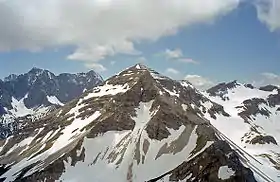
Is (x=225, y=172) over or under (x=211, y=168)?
under

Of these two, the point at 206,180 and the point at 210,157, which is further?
the point at 210,157

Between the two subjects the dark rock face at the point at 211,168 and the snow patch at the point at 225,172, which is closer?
the snow patch at the point at 225,172

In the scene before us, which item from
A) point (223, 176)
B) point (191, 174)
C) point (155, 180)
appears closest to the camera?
point (223, 176)

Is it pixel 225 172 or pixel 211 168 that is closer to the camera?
pixel 225 172

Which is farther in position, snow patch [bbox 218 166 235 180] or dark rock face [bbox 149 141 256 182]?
dark rock face [bbox 149 141 256 182]

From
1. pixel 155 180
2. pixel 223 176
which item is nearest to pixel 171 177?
pixel 155 180

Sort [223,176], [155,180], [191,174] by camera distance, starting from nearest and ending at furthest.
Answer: [223,176] → [191,174] → [155,180]

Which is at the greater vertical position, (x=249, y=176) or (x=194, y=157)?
(x=194, y=157)

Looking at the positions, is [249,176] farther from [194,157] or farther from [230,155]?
[194,157]
